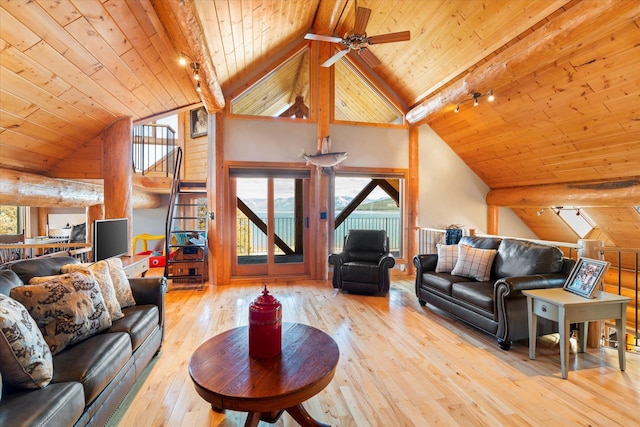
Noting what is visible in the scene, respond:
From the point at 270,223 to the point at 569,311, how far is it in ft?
14.0

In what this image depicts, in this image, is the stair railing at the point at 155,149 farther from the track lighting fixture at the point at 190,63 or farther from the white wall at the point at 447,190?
the white wall at the point at 447,190

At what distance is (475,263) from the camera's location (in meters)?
3.58

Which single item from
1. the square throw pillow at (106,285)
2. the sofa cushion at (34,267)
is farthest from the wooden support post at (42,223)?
the square throw pillow at (106,285)

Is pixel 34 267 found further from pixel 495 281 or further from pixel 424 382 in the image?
pixel 495 281

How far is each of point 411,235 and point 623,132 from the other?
10.7ft

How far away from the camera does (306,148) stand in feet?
18.2

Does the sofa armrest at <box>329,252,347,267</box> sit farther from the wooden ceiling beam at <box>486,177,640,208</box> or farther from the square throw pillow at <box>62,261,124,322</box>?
the wooden ceiling beam at <box>486,177,640,208</box>

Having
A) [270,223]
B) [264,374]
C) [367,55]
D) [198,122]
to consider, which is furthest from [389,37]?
[198,122]

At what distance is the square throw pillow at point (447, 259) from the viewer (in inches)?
154

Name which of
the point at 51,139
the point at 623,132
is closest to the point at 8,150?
the point at 51,139

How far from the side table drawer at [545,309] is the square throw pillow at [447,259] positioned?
1.26 meters

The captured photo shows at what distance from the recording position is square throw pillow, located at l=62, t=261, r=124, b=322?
2260 mm

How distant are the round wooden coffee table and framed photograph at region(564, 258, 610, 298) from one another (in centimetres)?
222

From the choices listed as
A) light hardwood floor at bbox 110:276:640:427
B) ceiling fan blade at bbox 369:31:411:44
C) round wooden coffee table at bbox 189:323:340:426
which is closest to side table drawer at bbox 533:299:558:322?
light hardwood floor at bbox 110:276:640:427
